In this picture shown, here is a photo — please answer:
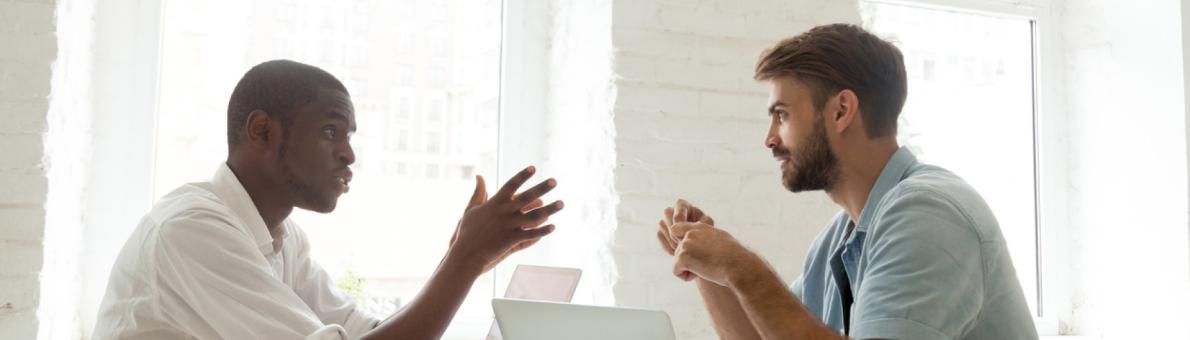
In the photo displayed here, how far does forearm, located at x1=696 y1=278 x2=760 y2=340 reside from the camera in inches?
68.3

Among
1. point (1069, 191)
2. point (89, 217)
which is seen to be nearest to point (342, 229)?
point (89, 217)

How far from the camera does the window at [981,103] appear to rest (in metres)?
3.00

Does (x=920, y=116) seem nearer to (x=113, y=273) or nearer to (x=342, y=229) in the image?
(x=342, y=229)

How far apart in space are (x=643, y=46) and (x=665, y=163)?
10.6 inches

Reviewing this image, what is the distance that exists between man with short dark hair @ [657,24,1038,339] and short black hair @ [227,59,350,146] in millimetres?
612

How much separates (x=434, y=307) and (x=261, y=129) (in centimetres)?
41

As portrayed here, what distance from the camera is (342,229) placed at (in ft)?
8.07

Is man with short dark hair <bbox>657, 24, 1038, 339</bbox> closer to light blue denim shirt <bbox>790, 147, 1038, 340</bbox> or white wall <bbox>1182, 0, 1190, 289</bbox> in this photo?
light blue denim shirt <bbox>790, 147, 1038, 340</bbox>

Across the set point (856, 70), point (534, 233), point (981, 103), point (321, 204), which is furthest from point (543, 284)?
point (981, 103)

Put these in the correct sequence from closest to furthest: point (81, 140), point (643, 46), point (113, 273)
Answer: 1. point (113, 273)
2. point (81, 140)
3. point (643, 46)

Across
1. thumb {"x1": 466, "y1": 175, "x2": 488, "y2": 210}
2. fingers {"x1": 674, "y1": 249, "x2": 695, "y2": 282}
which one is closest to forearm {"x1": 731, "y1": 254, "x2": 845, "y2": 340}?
fingers {"x1": 674, "y1": 249, "x2": 695, "y2": 282}

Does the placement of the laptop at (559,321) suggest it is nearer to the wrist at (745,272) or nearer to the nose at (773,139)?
the wrist at (745,272)

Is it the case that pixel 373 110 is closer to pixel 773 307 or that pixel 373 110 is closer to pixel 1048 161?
pixel 773 307

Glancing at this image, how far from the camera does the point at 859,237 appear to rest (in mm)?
1567
